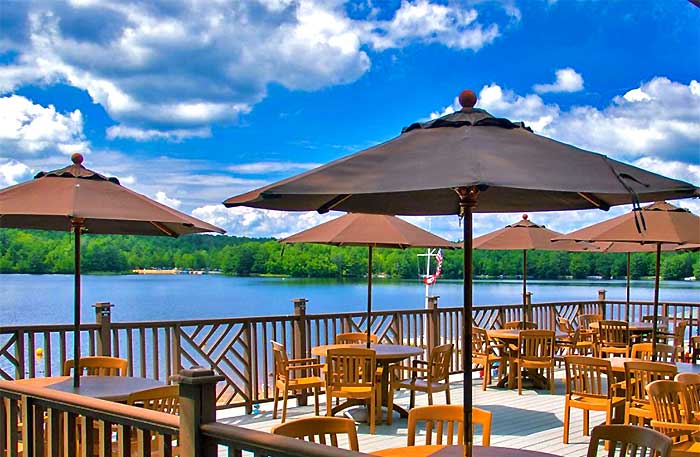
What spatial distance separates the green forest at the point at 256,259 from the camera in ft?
51.3

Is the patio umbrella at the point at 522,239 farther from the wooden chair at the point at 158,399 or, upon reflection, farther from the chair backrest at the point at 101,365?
the wooden chair at the point at 158,399

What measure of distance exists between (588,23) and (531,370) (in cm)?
1664

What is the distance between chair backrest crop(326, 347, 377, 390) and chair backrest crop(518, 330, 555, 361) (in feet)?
9.24

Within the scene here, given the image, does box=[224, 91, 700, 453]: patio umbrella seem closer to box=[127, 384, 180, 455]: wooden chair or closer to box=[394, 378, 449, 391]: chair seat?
box=[127, 384, 180, 455]: wooden chair

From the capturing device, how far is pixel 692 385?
5102 mm

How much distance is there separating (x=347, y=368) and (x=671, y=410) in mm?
3157

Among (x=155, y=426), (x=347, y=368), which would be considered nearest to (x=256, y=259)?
(x=347, y=368)

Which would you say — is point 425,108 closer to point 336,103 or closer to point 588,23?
point 588,23

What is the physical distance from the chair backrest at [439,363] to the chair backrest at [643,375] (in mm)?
2020

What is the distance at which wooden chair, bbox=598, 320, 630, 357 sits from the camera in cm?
988

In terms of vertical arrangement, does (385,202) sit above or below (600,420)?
above

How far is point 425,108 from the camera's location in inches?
1151

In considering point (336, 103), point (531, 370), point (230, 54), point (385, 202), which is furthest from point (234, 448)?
point (336, 103)

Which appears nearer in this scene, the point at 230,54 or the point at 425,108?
the point at 230,54
